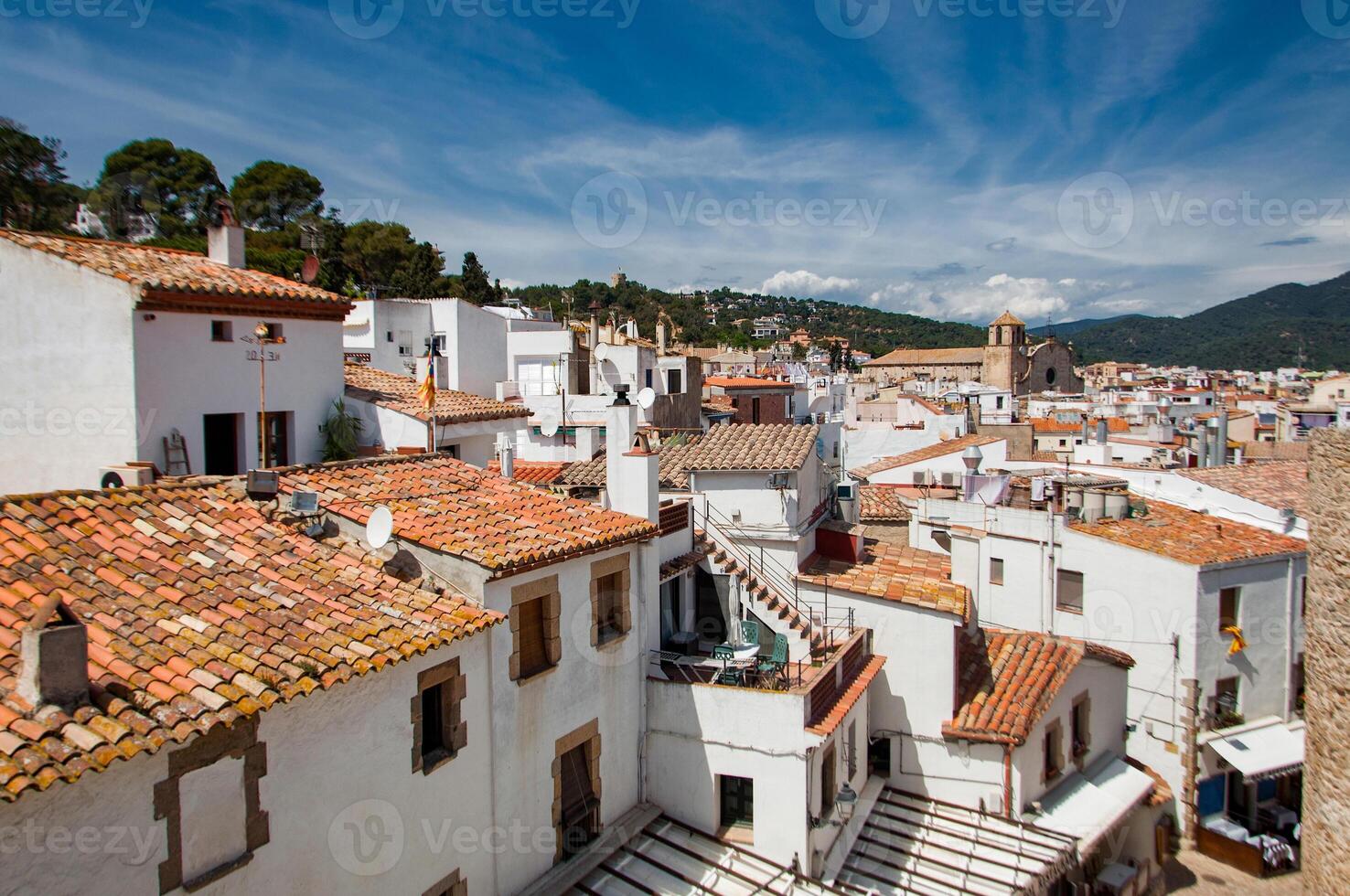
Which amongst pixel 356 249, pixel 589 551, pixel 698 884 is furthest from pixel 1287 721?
pixel 356 249

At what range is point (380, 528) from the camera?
1014cm

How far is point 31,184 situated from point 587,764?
126 feet

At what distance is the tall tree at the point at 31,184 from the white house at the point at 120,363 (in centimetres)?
2359

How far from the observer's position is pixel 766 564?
18219mm

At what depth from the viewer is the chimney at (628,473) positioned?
14.2m

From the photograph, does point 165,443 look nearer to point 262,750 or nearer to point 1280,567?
point 262,750

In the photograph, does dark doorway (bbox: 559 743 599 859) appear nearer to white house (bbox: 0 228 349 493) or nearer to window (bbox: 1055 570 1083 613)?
white house (bbox: 0 228 349 493)

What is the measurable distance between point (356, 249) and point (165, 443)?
1633 inches

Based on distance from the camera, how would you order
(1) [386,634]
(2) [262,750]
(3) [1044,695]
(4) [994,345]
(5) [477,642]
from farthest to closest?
1. (4) [994,345]
2. (3) [1044,695]
3. (5) [477,642]
4. (1) [386,634]
5. (2) [262,750]

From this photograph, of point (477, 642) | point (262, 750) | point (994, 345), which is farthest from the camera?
point (994, 345)

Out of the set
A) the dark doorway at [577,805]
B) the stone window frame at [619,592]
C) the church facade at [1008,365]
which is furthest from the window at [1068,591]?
the church facade at [1008,365]

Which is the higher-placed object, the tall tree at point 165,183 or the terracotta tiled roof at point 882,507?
the tall tree at point 165,183

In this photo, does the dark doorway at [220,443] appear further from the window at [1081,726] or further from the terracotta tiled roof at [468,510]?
the window at [1081,726]

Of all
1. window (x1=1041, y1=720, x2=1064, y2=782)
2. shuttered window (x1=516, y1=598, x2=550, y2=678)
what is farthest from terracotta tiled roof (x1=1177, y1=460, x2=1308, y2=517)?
shuttered window (x1=516, y1=598, x2=550, y2=678)
